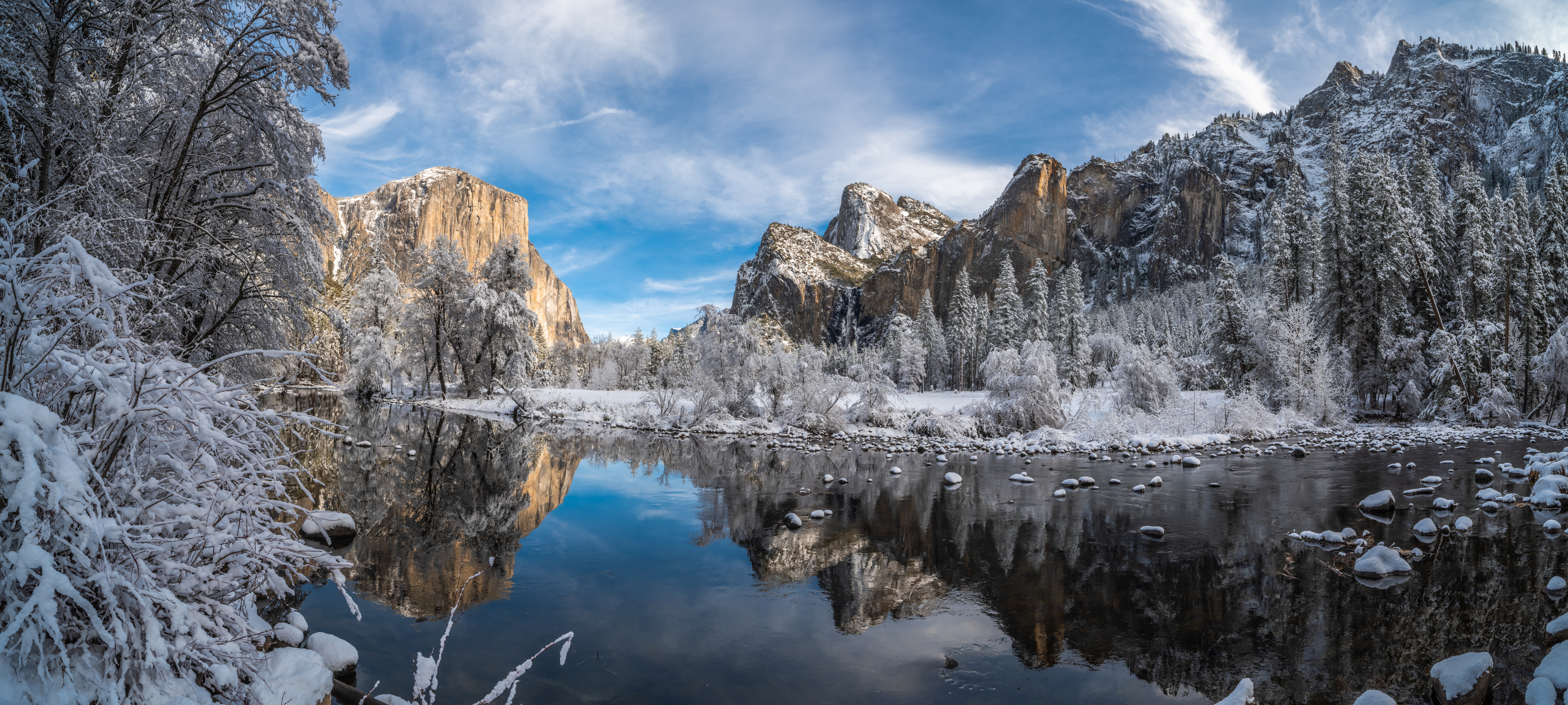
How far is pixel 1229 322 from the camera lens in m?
35.9

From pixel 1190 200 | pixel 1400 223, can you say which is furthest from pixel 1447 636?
pixel 1190 200

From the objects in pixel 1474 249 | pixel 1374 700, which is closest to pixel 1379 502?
pixel 1374 700

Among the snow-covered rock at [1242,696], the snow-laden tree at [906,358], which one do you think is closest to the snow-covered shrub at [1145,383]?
the snow-covered rock at [1242,696]

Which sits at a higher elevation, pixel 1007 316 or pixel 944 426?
pixel 1007 316

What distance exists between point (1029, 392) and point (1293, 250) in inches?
824

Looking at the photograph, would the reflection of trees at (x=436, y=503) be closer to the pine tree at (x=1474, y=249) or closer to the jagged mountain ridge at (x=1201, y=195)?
the pine tree at (x=1474, y=249)

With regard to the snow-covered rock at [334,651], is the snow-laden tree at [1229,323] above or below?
above

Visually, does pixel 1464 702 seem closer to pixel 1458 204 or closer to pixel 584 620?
pixel 584 620

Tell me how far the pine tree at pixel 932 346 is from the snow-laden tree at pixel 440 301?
5363cm

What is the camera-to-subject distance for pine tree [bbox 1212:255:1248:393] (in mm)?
34875

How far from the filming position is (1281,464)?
17.4 metres

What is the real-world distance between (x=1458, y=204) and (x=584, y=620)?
4586 centimetres

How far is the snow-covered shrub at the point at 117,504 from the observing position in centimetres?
279

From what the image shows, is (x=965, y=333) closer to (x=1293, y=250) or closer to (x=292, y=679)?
(x=1293, y=250)
